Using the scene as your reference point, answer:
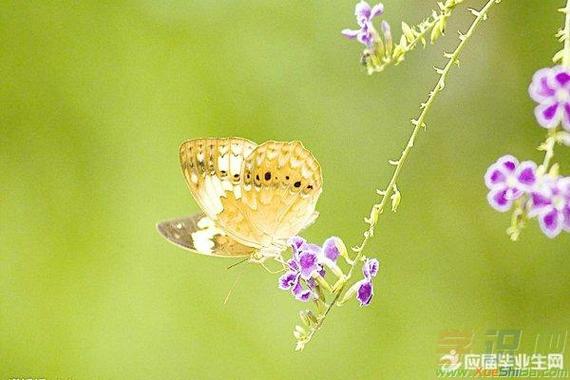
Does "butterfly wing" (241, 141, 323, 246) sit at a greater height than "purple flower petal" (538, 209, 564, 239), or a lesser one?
greater

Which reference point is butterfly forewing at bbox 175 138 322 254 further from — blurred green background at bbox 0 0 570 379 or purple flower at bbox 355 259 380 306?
blurred green background at bbox 0 0 570 379

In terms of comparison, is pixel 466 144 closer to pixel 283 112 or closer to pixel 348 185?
pixel 348 185

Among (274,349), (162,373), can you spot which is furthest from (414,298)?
(162,373)

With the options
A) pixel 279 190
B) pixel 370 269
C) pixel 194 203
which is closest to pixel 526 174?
pixel 370 269

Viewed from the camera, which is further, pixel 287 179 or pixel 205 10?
pixel 205 10

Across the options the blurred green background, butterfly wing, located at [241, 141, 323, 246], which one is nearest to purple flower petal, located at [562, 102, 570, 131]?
butterfly wing, located at [241, 141, 323, 246]

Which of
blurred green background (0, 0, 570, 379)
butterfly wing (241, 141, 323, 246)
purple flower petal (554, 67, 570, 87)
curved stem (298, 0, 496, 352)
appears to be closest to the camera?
purple flower petal (554, 67, 570, 87)
